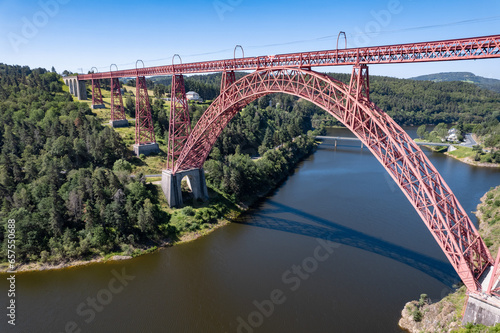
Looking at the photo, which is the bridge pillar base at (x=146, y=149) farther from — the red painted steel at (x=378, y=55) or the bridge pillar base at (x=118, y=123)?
the red painted steel at (x=378, y=55)

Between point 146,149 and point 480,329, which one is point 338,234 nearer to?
point 480,329

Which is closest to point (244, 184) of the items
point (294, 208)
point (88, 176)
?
point (294, 208)

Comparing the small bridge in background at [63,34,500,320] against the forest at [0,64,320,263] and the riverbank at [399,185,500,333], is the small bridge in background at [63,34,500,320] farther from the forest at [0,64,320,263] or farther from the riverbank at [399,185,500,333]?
the forest at [0,64,320,263]

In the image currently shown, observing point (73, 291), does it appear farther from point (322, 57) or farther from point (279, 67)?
point (322, 57)

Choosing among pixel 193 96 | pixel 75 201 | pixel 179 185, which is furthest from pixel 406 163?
pixel 193 96

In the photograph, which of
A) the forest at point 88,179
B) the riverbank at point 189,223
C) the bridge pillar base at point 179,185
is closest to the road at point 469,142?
the forest at point 88,179

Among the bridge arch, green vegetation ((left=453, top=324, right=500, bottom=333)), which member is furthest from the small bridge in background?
green vegetation ((left=453, top=324, right=500, bottom=333))
